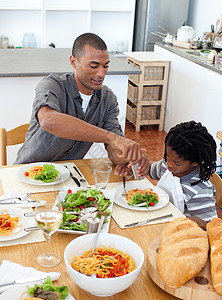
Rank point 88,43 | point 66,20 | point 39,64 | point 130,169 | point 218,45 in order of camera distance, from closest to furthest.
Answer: point 130,169 < point 88,43 < point 39,64 < point 218,45 < point 66,20

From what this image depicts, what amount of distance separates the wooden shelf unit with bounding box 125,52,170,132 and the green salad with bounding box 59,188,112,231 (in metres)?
2.99

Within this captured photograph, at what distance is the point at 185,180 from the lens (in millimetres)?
1735

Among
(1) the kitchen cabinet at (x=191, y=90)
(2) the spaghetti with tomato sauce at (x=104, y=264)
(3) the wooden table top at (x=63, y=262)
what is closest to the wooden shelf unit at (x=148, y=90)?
(1) the kitchen cabinet at (x=191, y=90)

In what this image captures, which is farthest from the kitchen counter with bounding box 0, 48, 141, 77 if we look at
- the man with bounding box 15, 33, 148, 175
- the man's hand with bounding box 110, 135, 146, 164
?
the man's hand with bounding box 110, 135, 146, 164

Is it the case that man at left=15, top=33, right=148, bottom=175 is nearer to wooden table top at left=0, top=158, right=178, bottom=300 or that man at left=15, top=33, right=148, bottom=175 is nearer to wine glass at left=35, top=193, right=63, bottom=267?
wooden table top at left=0, top=158, right=178, bottom=300

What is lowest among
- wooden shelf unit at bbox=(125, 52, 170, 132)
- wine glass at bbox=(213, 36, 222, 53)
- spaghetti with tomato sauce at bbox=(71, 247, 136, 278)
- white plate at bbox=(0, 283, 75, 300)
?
wooden shelf unit at bbox=(125, 52, 170, 132)

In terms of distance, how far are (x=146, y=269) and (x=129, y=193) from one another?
0.46m

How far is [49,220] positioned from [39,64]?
2.22 meters

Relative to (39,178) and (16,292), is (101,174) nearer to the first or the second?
(39,178)

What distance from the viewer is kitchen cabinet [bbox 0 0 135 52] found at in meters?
5.14

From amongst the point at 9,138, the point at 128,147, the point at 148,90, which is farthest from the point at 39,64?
the point at 128,147

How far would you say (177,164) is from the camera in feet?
5.66

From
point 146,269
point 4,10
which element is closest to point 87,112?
point 146,269

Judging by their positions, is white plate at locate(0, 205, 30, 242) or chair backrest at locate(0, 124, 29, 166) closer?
white plate at locate(0, 205, 30, 242)
